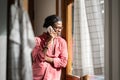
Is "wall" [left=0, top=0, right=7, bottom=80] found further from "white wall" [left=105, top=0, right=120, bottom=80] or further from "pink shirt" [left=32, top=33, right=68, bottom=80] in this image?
"pink shirt" [left=32, top=33, right=68, bottom=80]

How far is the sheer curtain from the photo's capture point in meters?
1.29

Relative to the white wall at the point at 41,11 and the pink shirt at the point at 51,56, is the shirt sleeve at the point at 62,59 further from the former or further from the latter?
the white wall at the point at 41,11

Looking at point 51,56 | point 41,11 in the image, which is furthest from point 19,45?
point 41,11

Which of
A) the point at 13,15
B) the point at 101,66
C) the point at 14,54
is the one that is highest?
the point at 13,15

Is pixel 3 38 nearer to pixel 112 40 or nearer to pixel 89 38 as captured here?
pixel 112 40

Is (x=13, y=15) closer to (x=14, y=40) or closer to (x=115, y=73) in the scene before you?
(x=14, y=40)

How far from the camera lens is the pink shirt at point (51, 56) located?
1550mm

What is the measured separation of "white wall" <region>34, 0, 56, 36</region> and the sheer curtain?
0.43 m

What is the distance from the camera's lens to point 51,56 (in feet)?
5.21

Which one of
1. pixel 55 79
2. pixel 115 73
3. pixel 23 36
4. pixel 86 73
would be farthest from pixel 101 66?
pixel 23 36

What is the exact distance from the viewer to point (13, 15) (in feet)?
2.17

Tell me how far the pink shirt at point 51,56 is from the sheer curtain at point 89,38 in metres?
0.11

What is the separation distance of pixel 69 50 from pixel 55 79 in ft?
1.00

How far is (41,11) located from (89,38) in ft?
2.70
